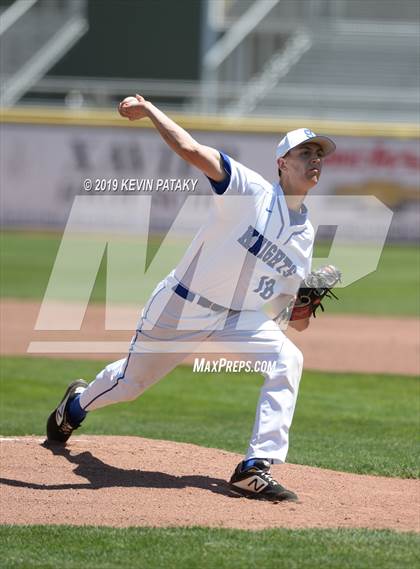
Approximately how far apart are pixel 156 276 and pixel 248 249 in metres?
14.6

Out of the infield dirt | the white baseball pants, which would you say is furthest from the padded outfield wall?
the white baseball pants

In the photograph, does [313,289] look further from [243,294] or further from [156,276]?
[156,276]

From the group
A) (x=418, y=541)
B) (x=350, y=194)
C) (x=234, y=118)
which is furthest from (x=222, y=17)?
(x=418, y=541)

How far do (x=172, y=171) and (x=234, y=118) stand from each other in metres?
2.37

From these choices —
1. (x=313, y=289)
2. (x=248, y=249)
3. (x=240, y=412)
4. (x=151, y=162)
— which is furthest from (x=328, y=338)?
(x=151, y=162)

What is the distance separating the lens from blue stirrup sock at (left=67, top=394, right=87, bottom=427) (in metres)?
7.09

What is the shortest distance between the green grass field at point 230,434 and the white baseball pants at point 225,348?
2.49 ft

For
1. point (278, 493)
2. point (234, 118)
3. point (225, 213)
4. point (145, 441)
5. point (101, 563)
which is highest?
point (225, 213)

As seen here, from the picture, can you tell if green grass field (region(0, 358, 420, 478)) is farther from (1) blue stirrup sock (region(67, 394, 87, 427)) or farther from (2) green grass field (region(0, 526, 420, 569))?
(2) green grass field (region(0, 526, 420, 569))

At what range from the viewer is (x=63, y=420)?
285 inches

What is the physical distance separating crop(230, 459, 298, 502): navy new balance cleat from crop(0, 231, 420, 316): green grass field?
1096cm

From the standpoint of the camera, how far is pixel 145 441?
7730 mm

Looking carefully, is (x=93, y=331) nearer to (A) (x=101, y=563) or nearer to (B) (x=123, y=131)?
(A) (x=101, y=563)

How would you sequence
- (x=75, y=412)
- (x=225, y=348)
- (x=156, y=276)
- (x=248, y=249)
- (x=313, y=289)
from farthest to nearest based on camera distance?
(x=156, y=276), (x=75, y=412), (x=313, y=289), (x=225, y=348), (x=248, y=249)
